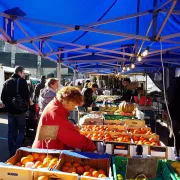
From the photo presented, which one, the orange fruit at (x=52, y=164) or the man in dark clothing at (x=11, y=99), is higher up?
the man in dark clothing at (x=11, y=99)

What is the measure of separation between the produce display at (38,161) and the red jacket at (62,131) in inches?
11.7

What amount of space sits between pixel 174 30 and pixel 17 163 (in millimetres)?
3140

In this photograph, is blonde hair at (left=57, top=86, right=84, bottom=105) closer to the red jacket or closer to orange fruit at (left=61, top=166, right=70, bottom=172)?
the red jacket

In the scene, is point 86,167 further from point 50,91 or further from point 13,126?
point 50,91

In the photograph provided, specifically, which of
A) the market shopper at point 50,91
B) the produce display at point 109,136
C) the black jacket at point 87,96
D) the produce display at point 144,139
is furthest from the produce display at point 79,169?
the black jacket at point 87,96

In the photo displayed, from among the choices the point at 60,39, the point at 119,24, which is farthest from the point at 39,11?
the point at 60,39

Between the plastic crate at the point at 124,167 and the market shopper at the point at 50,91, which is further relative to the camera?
the market shopper at the point at 50,91

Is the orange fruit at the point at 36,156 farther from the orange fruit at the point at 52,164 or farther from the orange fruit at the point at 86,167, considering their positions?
the orange fruit at the point at 86,167

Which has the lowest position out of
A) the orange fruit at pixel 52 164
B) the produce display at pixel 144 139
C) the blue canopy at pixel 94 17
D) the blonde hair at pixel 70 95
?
the produce display at pixel 144 139

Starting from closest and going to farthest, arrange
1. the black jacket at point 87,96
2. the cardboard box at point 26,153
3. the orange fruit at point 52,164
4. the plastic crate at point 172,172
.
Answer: the plastic crate at point 172,172 < the orange fruit at point 52,164 < the cardboard box at point 26,153 < the black jacket at point 87,96

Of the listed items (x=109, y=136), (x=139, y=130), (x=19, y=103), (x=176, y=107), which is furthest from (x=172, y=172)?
(x=19, y=103)

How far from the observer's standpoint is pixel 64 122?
2732 millimetres

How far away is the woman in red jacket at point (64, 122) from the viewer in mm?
2732

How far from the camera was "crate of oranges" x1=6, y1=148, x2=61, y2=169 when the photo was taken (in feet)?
7.69
